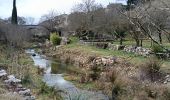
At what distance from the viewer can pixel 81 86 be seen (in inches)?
1097

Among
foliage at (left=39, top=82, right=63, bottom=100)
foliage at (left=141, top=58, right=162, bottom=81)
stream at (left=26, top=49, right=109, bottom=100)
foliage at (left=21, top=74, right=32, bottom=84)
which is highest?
foliage at (left=141, top=58, right=162, bottom=81)

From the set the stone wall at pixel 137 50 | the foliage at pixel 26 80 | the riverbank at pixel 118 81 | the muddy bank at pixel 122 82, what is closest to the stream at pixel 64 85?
the riverbank at pixel 118 81

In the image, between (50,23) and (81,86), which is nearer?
(81,86)

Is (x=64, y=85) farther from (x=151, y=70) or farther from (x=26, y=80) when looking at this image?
(x=151, y=70)

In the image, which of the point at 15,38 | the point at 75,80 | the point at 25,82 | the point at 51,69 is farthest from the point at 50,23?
the point at 25,82

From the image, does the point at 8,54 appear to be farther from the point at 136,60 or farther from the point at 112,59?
the point at 136,60

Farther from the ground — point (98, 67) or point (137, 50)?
point (137, 50)

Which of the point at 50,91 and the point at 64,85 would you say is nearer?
the point at 50,91

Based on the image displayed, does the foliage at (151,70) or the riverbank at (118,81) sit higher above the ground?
the foliage at (151,70)

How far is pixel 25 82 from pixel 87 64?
16802 millimetres

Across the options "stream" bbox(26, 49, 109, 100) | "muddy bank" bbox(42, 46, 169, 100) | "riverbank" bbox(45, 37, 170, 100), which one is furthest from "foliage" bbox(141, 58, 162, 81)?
"stream" bbox(26, 49, 109, 100)

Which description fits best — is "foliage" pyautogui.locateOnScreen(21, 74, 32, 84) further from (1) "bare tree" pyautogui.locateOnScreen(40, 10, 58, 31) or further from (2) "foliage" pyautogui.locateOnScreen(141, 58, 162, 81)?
(1) "bare tree" pyautogui.locateOnScreen(40, 10, 58, 31)

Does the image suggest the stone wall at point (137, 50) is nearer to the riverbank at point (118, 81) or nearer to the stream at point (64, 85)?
the riverbank at point (118, 81)

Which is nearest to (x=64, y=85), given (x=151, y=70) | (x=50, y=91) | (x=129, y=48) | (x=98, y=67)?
(x=50, y=91)
